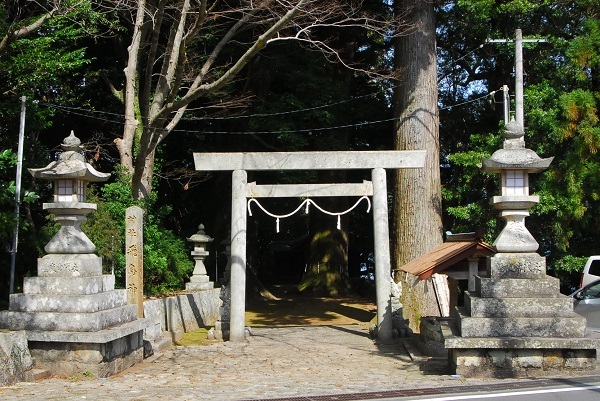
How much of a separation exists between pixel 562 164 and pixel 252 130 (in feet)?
32.5

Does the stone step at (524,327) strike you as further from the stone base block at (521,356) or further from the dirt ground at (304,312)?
the dirt ground at (304,312)

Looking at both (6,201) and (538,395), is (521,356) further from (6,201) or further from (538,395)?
(6,201)

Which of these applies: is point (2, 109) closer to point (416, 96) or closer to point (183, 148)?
point (183, 148)

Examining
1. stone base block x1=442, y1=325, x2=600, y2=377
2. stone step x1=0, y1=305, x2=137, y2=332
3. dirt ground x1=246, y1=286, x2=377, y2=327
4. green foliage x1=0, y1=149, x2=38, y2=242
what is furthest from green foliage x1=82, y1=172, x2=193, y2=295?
stone base block x1=442, y1=325, x2=600, y2=377

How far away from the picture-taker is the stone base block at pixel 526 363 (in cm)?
945

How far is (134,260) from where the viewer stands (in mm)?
12883

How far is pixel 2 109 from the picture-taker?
624 inches

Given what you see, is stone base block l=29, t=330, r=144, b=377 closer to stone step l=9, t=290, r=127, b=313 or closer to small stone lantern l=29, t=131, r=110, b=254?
stone step l=9, t=290, r=127, b=313

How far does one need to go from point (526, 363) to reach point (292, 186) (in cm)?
700

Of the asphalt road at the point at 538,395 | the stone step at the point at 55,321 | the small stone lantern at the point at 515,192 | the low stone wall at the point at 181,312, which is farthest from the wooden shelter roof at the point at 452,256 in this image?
the stone step at the point at 55,321

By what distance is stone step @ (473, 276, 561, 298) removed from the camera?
9.73 meters

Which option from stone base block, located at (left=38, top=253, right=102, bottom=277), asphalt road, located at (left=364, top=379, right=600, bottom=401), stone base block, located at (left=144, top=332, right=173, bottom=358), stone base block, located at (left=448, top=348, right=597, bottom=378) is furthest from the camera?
stone base block, located at (left=144, top=332, right=173, bottom=358)

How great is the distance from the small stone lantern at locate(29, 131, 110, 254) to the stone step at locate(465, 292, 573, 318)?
6.11 metres

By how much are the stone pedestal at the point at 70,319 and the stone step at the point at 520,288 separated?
18.3 feet
